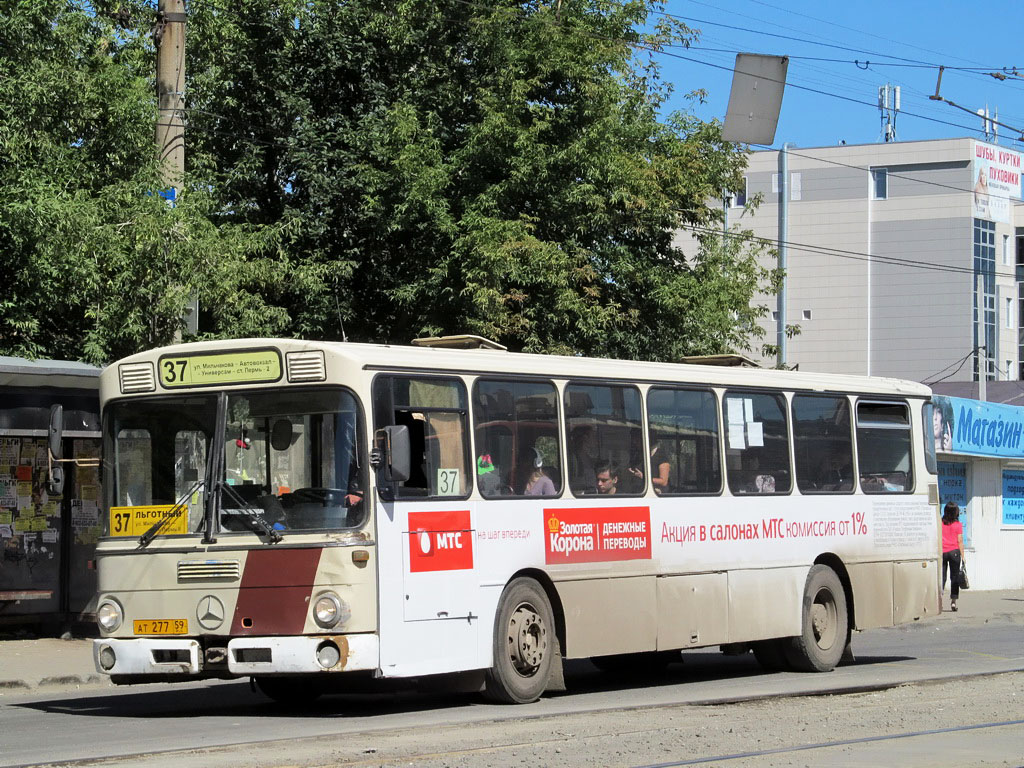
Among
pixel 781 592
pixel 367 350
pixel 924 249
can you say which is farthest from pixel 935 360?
pixel 367 350

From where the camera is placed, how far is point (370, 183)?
2516 centimetres

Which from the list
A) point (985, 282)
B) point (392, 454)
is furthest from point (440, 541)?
point (985, 282)

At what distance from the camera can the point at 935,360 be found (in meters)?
73.4

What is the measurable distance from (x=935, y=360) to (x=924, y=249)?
17.4 ft

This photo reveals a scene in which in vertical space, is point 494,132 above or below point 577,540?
above

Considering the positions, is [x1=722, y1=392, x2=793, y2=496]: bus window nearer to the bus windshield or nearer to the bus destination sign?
the bus windshield

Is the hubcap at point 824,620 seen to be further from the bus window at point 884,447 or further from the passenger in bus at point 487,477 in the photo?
the passenger in bus at point 487,477

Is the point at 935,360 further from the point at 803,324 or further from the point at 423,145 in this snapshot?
the point at 423,145

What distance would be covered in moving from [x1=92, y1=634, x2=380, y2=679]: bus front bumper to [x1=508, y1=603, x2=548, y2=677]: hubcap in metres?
1.61

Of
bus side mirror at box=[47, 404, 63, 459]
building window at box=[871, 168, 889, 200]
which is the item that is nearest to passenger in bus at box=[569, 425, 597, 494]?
bus side mirror at box=[47, 404, 63, 459]

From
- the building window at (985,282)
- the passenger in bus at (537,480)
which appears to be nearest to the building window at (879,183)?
the building window at (985,282)

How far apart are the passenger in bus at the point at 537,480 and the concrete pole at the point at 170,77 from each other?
6.54m

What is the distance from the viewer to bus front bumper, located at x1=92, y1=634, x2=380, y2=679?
1084 cm

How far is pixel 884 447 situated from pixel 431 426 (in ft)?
22.5
